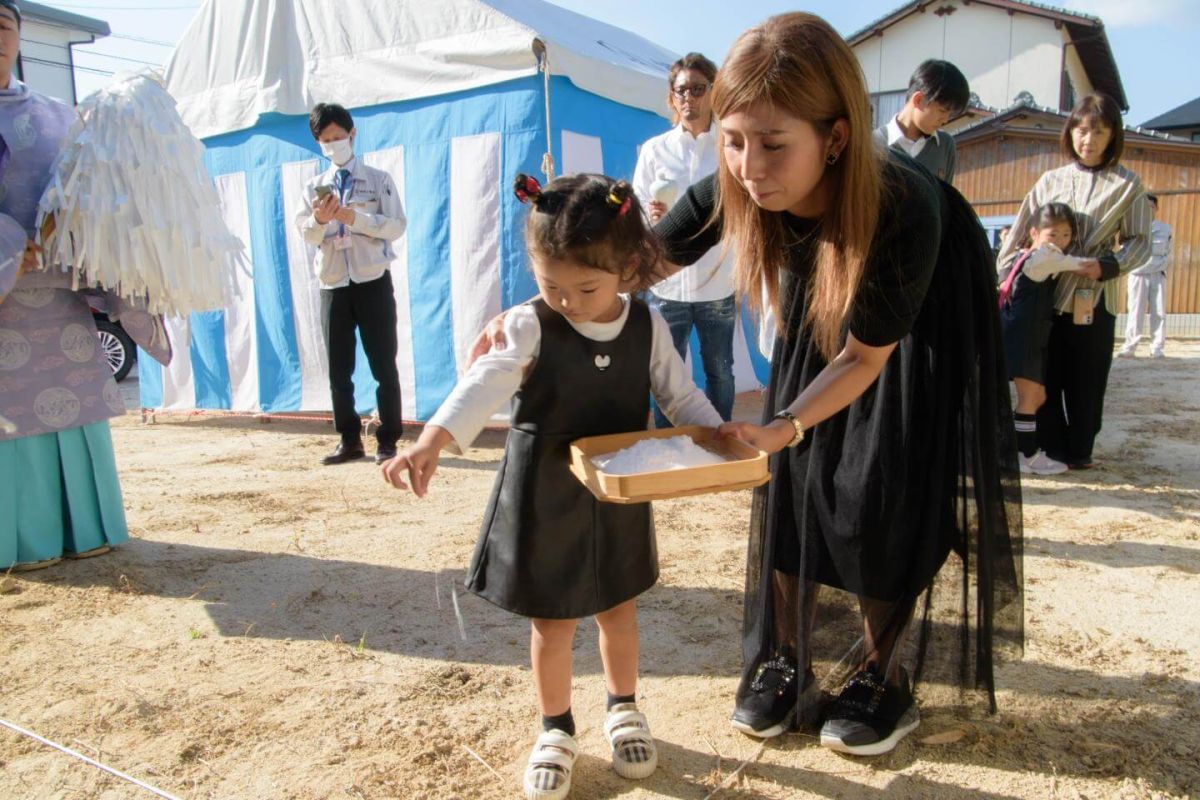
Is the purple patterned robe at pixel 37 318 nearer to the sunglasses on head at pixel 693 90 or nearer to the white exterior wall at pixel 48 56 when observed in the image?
the sunglasses on head at pixel 693 90

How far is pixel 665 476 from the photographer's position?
140cm

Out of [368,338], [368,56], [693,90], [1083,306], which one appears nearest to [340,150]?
[368,338]

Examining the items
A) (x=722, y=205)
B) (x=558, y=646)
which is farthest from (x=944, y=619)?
(x=722, y=205)

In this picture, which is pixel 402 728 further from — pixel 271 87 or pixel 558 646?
pixel 271 87

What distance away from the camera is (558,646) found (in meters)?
1.79

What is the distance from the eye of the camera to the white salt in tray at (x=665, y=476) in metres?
1.38

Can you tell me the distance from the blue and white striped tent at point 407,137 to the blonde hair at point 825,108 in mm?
3495

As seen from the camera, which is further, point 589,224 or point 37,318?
point 37,318

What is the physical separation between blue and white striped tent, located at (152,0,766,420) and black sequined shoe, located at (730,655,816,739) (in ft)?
11.3

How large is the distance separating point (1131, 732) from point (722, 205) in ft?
4.99

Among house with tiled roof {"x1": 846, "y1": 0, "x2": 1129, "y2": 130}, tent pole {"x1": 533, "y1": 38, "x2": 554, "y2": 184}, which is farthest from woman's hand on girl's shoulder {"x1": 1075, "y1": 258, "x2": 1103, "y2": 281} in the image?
house with tiled roof {"x1": 846, "y1": 0, "x2": 1129, "y2": 130}

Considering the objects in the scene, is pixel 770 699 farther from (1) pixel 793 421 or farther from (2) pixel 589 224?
(2) pixel 589 224

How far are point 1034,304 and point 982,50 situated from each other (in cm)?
1923

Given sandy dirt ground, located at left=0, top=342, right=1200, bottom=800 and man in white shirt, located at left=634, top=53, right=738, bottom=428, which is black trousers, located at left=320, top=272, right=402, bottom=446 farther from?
man in white shirt, located at left=634, top=53, right=738, bottom=428
